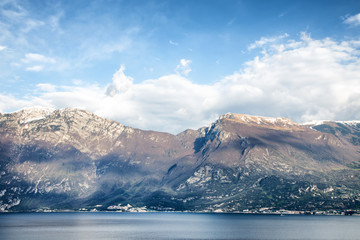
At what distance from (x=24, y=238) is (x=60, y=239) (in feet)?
66.8

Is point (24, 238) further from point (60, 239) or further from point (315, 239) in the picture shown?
point (315, 239)

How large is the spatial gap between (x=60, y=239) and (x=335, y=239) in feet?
514

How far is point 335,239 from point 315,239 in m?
10.9

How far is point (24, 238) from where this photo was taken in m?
198

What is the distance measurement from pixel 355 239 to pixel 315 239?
21.0m

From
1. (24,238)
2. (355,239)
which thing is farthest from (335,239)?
(24,238)

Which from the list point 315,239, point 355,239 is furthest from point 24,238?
point 355,239

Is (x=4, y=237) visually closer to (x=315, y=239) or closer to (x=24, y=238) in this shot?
(x=24, y=238)

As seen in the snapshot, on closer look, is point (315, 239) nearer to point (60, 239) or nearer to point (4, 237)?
point (60, 239)

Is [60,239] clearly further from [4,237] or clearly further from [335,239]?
[335,239]

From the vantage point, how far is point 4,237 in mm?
197875

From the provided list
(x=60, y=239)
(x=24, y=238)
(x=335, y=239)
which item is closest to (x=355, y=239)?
(x=335, y=239)

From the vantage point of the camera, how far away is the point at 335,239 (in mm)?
198250

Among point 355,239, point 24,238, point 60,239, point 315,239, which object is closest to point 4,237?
point 24,238
